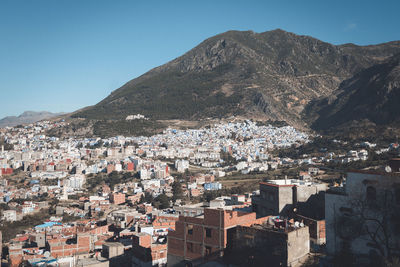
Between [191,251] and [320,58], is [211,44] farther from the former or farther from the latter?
[191,251]

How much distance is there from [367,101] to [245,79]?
37733mm

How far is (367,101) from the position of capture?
222ft

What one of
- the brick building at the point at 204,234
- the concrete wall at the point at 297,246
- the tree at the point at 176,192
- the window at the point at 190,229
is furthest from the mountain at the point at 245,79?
the concrete wall at the point at 297,246

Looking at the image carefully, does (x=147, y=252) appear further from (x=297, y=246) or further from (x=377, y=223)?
(x=377, y=223)

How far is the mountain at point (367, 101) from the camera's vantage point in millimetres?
60719

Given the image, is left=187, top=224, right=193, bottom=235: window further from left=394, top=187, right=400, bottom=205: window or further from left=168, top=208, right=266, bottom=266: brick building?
left=394, top=187, right=400, bottom=205: window

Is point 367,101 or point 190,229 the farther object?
point 367,101

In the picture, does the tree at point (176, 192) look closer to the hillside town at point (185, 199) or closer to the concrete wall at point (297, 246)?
the hillside town at point (185, 199)

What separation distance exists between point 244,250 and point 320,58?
386ft

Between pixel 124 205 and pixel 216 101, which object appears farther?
pixel 216 101

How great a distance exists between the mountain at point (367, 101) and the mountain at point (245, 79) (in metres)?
6.17

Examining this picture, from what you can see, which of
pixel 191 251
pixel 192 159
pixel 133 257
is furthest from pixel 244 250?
pixel 192 159

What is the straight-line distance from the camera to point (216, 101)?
93.6m

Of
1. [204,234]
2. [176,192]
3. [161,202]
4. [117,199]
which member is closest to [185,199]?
[176,192]
